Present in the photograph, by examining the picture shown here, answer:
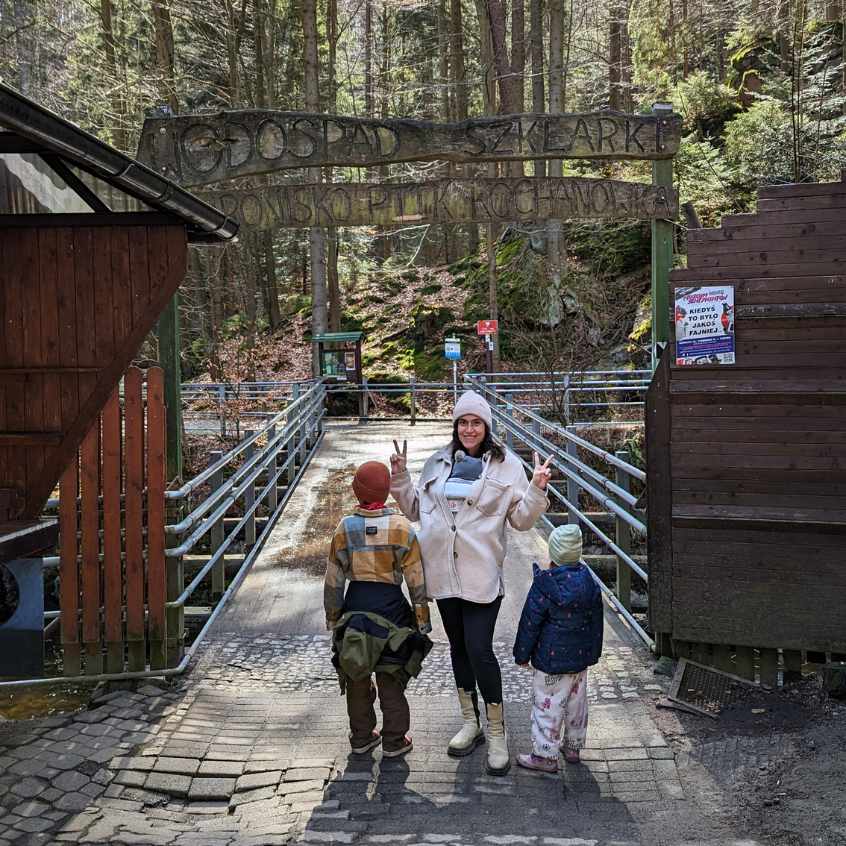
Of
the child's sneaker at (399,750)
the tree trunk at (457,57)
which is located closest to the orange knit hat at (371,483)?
the child's sneaker at (399,750)

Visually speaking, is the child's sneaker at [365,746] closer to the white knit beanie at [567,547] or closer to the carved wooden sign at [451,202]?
the white knit beanie at [567,547]

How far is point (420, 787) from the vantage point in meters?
3.98

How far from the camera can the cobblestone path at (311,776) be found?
3.61 m

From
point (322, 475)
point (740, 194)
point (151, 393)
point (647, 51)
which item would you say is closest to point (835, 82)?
point (740, 194)

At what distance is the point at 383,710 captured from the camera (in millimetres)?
4270

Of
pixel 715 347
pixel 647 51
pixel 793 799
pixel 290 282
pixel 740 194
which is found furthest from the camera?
pixel 290 282

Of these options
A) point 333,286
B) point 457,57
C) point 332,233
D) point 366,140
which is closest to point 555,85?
point 457,57

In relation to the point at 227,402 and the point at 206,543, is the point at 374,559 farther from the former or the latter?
the point at 227,402

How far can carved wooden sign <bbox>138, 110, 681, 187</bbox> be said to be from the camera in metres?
6.65

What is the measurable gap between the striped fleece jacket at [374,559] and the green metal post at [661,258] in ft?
9.95

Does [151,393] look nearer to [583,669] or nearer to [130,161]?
[130,161]

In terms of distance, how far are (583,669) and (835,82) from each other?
2020cm

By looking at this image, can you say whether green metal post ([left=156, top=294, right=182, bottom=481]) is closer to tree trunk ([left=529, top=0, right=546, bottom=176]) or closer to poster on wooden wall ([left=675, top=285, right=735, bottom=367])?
poster on wooden wall ([left=675, top=285, right=735, bottom=367])

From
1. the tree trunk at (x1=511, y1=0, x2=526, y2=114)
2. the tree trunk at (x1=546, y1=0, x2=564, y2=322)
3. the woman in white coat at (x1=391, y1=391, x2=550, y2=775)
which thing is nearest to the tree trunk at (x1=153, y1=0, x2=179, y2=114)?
the tree trunk at (x1=546, y1=0, x2=564, y2=322)
